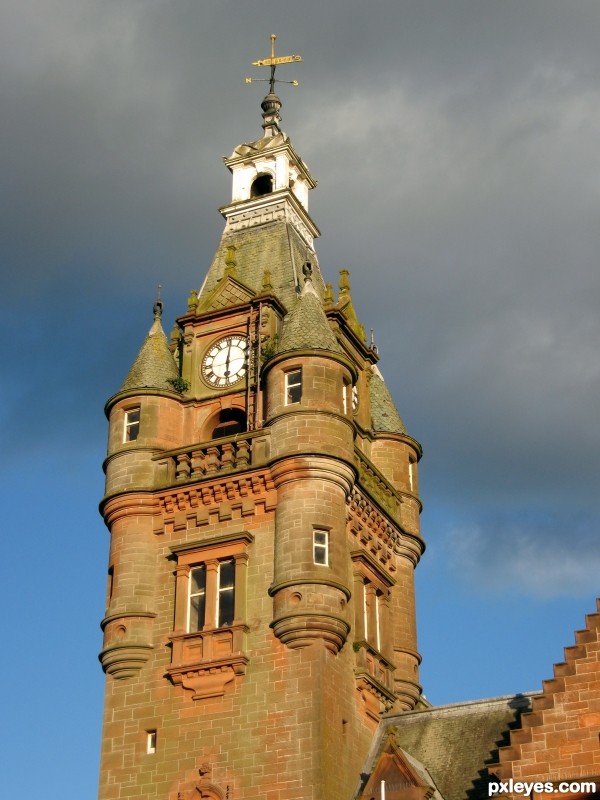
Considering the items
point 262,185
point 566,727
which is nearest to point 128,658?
point 566,727

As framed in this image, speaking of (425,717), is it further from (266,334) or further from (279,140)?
(279,140)

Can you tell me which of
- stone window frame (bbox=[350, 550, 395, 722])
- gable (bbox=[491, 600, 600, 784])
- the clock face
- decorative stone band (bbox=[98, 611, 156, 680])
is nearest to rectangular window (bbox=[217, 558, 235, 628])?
decorative stone band (bbox=[98, 611, 156, 680])

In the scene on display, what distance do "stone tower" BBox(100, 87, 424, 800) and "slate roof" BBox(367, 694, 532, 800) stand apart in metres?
1.28

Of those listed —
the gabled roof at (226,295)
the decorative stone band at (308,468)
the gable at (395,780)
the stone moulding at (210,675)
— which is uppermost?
the gabled roof at (226,295)

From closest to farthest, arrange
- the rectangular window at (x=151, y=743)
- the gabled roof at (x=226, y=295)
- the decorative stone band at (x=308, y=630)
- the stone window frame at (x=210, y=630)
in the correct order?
1. the decorative stone band at (x=308, y=630)
2. the stone window frame at (x=210, y=630)
3. the rectangular window at (x=151, y=743)
4. the gabled roof at (x=226, y=295)

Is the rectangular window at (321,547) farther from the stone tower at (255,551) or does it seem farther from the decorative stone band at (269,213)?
the decorative stone band at (269,213)

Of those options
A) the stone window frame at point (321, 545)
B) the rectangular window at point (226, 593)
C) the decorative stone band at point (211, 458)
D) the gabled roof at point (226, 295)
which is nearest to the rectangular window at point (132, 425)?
the decorative stone band at point (211, 458)

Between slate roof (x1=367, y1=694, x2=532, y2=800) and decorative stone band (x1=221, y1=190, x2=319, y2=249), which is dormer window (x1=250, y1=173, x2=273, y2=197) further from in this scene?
slate roof (x1=367, y1=694, x2=532, y2=800)

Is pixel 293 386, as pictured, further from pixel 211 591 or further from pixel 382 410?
pixel 382 410

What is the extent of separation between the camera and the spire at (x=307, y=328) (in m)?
49.7

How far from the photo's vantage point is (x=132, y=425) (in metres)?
51.9

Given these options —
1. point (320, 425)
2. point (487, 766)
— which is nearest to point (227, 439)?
point (320, 425)

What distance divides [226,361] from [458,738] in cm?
1667

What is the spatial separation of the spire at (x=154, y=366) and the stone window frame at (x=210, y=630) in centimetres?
717
